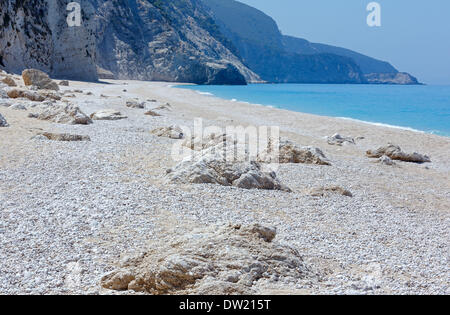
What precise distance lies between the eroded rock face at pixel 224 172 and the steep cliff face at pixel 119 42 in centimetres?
3562

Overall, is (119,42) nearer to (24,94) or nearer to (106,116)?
(24,94)

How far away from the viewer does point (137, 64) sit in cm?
9025

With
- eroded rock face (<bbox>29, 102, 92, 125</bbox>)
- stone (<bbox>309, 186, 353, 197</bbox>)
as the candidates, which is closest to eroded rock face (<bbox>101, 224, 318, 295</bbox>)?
stone (<bbox>309, 186, 353, 197</bbox>)

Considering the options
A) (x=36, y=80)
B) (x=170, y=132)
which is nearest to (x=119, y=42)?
(x=36, y=80)

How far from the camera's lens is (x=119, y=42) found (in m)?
88.7

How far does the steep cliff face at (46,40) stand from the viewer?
124 feet

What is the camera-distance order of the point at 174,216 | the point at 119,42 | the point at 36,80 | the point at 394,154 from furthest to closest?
the point at 119,42 < the point at 36,80 < the point at 394,154 < the point at 174,216

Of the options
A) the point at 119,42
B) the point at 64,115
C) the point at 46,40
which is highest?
the point at 119,42

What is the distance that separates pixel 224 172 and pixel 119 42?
87917 mm

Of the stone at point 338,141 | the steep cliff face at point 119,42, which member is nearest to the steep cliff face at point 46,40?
the steep cliff face at point 119,42

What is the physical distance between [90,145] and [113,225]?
533cm

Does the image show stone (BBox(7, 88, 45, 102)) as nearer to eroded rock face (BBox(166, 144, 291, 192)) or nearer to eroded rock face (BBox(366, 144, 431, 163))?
eroded rock face (BBox(166, 144, 291, 192))

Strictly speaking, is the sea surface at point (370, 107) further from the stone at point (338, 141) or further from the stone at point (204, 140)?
the stone at point (204, 140)
